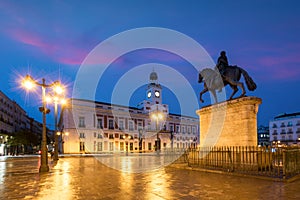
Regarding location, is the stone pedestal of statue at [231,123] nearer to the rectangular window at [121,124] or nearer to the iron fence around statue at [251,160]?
the iron fence around statue at [251,160]

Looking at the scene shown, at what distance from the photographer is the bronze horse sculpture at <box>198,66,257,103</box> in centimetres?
1282

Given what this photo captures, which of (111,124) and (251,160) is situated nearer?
(251,160)

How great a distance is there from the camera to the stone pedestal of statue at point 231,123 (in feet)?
38.8

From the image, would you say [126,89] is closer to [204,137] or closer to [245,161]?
[204,137]

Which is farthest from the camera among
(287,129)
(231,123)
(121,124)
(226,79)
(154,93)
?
(154,93)

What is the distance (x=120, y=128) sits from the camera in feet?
193

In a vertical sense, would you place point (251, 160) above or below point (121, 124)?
below

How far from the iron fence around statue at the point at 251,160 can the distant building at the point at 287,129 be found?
204 ft

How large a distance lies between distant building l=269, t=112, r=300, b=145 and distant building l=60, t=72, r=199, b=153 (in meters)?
25.1

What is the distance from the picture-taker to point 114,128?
57.4 metres

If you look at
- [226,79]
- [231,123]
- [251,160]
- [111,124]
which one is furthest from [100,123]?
[251,160]

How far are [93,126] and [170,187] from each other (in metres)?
47.4

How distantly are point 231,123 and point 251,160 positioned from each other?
7.65 ft

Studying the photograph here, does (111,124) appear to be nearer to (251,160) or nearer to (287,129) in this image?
(251,160)
